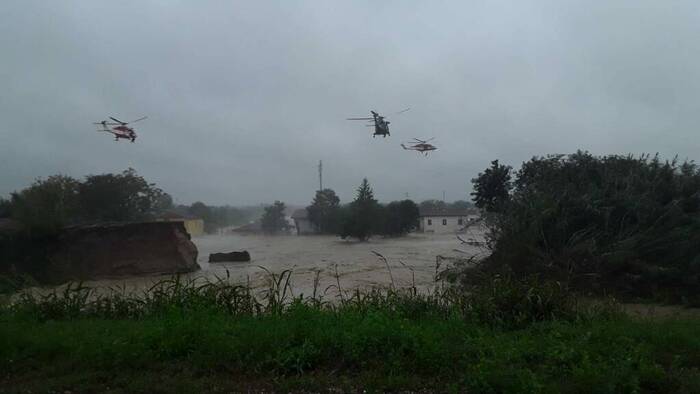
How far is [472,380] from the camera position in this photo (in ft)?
15.5

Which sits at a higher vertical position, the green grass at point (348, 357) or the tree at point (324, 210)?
the tree at point (324, 210)

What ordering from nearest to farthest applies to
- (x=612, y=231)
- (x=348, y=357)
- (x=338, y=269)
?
(x=348, y=357) < (x=612, y=231) < (x=338, y=269)

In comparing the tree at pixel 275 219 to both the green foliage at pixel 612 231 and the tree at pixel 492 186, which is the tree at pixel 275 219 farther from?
the green foliage at pixel 612 231

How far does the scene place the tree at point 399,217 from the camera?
40906mm

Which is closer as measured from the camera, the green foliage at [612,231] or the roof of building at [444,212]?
the green foliage at [612,231]

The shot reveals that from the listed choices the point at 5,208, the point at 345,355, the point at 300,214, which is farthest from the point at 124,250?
the point at 300,214

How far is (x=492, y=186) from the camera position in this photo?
23.4m

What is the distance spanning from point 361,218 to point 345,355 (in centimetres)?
3190

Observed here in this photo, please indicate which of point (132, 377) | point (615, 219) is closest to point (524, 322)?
point (132, 377)

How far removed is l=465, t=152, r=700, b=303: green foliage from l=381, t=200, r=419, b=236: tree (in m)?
21.6

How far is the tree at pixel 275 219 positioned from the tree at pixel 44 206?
26.7 meters

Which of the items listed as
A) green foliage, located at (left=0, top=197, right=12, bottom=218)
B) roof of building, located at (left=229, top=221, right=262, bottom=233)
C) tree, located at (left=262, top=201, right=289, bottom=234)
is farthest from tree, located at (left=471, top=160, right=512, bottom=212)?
roof of building, located at (left=229, top=221, right=262, bottom=233)

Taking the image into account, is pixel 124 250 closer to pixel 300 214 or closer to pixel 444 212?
pixel 300 214

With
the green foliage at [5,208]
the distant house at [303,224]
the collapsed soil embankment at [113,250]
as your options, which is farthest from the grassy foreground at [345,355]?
the distant house at [303,224]
